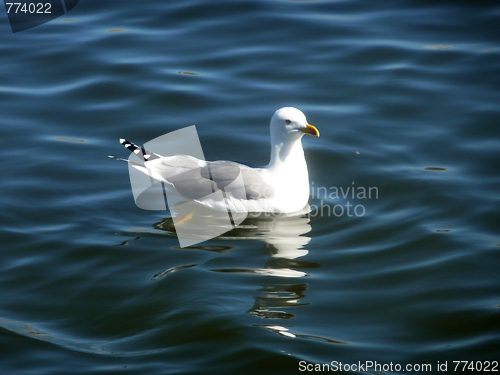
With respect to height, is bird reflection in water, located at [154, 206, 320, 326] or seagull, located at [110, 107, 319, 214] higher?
seagull, located at [110, 107, 319, 214]

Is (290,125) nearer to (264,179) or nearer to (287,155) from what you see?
(287,155)

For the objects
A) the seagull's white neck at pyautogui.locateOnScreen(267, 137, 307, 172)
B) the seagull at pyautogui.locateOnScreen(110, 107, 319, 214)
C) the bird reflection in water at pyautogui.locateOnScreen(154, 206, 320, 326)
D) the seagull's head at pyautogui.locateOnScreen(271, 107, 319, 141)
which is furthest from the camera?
the seagull's white neck at pyautogui.locateOnScreen(267, 137, 307, 172)

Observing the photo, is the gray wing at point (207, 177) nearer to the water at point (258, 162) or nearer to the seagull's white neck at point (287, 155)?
the seagull's white neck at point (287, 155)

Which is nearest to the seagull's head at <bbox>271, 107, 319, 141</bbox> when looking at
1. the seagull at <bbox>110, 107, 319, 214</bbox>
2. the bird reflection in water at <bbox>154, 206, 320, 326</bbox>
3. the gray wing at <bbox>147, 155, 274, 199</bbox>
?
the seagull at <bbox>110, 107, 319, 214</bbox>

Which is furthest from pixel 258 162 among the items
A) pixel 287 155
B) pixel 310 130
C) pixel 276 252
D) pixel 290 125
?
pixel 276 252

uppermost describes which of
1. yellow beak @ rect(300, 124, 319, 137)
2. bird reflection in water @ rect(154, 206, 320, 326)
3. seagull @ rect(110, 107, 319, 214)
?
yellow beak @ rect(300, 124, 319, 137)

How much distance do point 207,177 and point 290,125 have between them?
1068 mm

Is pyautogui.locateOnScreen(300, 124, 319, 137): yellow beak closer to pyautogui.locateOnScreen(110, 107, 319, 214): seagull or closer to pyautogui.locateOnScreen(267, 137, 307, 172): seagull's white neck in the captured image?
pyautogui.locateOnScreen(110, 107, 319, 214): seagull

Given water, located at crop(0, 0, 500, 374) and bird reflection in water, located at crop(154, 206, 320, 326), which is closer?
water, located at crop(0, 0, 500, 374)

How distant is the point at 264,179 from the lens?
6918mm

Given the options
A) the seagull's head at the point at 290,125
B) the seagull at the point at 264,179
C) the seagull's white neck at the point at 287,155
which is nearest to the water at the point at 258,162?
the seagull at the point at 264,179

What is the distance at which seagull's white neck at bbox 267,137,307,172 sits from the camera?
22.9 ft

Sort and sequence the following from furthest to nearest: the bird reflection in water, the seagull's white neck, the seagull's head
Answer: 1. the seagull's white neck
2. the seagull's head
3. the bird reflection in water

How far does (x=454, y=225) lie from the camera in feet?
21.3
